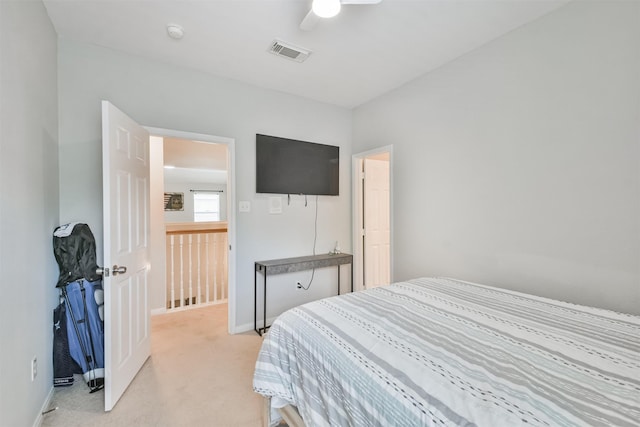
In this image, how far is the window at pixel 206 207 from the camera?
979 cm

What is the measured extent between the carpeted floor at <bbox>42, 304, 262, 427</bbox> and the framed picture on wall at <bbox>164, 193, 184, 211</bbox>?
7377mm

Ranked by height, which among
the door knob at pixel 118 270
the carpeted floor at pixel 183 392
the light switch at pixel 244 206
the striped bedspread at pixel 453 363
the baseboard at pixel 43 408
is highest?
the light switch at pixel 244 206

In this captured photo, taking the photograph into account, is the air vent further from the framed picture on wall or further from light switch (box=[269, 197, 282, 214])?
the framed picture on wall

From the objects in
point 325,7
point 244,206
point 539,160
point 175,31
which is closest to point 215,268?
point 244,206

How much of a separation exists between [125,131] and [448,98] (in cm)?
280

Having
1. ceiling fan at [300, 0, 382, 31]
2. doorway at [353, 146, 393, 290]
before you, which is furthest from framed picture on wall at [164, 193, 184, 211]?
ceiling fan at [300, 0, 382, 31]

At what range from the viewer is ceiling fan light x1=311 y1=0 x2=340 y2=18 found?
1489 millimetres

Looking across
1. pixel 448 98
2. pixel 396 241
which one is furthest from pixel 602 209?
pixel 396 241

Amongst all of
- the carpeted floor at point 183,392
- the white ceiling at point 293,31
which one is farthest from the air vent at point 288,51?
the carpeted floor at point 183,392

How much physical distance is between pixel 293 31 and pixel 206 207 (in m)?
8.84

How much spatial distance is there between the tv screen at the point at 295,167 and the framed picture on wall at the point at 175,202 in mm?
7453

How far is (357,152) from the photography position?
12.3 ft

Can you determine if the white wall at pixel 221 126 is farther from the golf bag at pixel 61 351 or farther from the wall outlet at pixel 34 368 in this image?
the wall outlet at pixel 34 368

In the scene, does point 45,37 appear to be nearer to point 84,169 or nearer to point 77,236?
point 84,169
